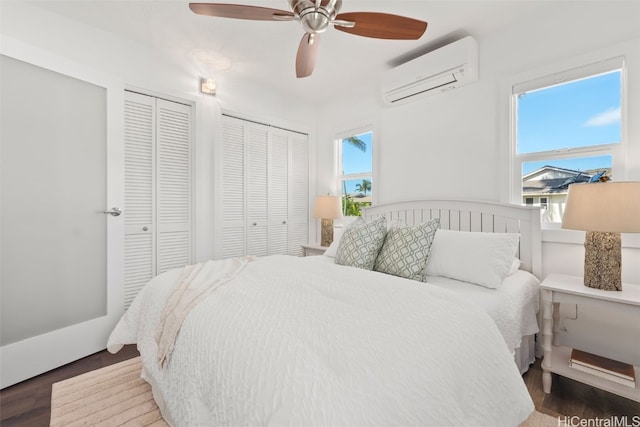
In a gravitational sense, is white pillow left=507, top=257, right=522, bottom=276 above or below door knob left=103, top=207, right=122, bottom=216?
below

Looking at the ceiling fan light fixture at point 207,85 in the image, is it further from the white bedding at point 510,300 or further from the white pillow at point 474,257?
the white bedding at point 510,300

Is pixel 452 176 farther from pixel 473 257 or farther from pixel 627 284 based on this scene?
pixel 627 284

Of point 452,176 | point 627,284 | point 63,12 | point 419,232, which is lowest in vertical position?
point 627,284

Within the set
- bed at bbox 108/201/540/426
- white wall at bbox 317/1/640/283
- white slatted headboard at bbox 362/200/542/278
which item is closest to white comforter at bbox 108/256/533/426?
bed at bbox 108/201/540/426

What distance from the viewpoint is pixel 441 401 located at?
90 centimetres

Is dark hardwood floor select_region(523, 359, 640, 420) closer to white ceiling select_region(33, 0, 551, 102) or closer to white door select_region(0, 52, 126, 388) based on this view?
white ceiling select_region(33, 0, 551, 102)

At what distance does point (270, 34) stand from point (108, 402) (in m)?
2.82

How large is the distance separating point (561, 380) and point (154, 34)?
13.0 ft

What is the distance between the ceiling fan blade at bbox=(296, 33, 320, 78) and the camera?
5.92 feet

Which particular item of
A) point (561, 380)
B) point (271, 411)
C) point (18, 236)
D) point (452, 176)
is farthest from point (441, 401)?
point (18, 236)

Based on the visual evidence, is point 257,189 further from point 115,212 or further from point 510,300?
point 510,300

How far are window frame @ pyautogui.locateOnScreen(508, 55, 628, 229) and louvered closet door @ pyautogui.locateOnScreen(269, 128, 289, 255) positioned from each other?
2431 mm

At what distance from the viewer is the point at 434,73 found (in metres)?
2.55

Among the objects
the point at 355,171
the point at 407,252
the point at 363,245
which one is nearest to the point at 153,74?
the point at 355,171
